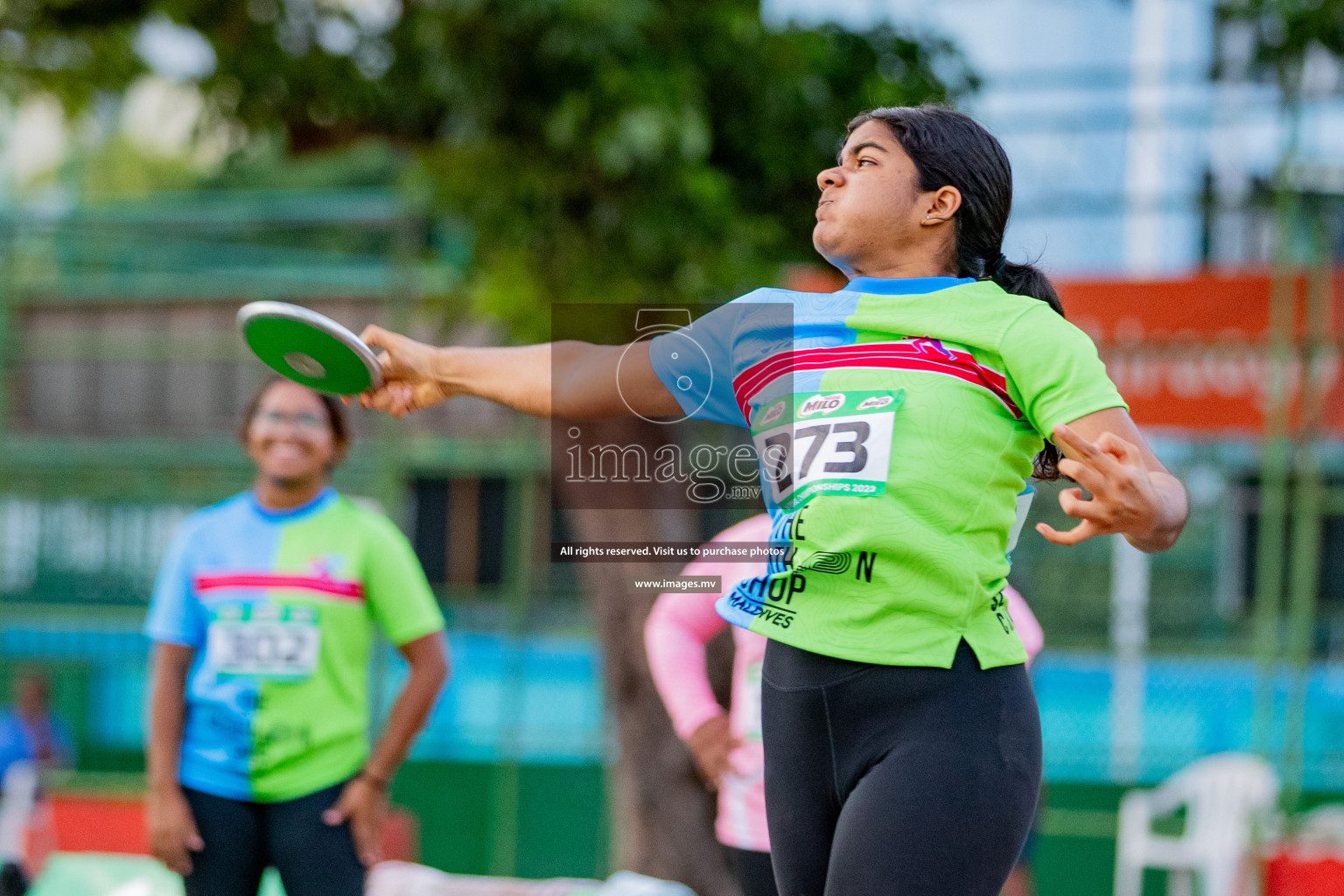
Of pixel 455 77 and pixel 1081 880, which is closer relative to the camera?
pixel 455 77

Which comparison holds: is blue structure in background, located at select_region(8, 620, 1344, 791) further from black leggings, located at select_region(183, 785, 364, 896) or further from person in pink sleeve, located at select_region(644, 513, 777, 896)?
black leggings, located at select_region(183, 785, 364, 896)

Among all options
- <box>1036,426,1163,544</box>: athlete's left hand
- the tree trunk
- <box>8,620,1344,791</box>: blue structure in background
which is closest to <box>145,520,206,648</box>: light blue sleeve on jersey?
<box>1036,426,1163,544</box>: athlete's left hand

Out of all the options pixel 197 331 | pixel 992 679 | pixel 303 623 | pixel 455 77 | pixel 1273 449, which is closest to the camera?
pixel 992 679

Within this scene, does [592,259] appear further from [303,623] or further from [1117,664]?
[1117,664]

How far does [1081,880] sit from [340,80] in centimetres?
548

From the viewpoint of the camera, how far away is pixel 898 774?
2156mm

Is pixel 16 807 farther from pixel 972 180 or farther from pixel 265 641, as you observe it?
pixel 972 180

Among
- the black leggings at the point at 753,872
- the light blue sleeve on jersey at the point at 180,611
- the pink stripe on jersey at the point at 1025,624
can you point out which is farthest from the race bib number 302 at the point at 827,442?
the light blue sleeve on jersey at the point at 180,611

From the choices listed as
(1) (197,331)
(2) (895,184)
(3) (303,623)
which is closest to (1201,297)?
(3) (303,623)

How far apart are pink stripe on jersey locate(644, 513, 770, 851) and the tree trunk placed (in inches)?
114

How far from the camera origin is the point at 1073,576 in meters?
9.06

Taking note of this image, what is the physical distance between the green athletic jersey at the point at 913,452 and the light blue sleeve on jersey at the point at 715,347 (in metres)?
0.04

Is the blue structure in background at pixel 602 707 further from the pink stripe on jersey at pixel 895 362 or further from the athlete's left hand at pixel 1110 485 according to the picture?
the athlete's left hand at pixel 1110 485

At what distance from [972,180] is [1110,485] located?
628 mm
